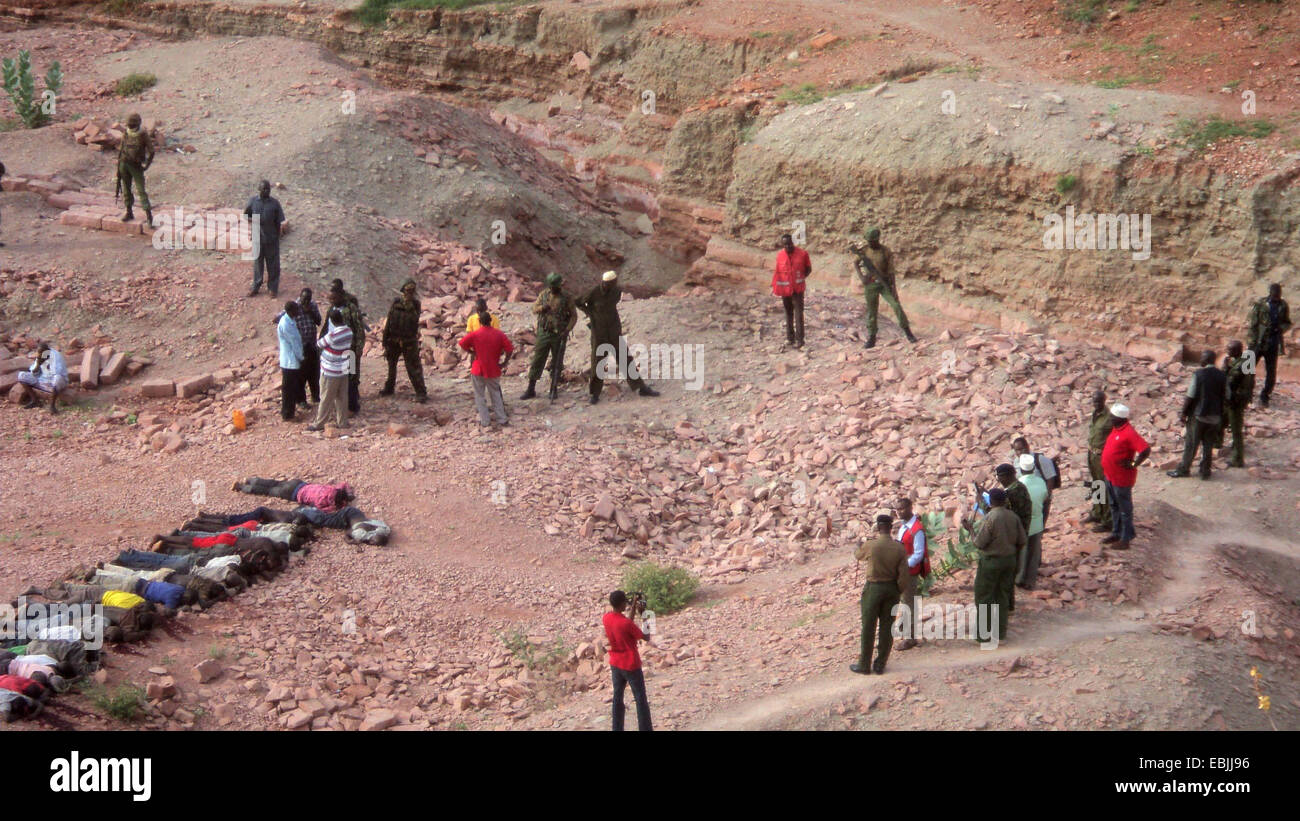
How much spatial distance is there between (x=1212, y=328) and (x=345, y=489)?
36.7 feet

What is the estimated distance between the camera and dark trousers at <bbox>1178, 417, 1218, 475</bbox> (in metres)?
12.4

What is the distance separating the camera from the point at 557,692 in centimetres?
1013

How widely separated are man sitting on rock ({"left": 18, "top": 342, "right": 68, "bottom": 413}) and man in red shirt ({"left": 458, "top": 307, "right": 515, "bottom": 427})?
16.7ft

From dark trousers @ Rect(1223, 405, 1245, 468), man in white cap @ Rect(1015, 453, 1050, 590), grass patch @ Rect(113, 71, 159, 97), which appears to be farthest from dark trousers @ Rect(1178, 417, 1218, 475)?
grass patch @ Rect(113, 71, 159, 97)

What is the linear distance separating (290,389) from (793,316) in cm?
605

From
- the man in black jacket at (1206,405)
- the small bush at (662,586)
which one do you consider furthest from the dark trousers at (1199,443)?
the small bush at (662,586)

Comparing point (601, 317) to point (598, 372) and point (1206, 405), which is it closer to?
point (598, 372)

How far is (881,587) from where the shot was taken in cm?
907

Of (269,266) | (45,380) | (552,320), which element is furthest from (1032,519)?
(45,380)

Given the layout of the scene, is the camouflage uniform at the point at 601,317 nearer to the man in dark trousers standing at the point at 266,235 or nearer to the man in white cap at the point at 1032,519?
the man in dark trousers standing at the point at 266,235

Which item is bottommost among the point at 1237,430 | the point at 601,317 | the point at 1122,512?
the point at 1122,512

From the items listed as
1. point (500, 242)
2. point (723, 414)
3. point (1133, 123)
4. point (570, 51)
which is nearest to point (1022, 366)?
point (723, 414)

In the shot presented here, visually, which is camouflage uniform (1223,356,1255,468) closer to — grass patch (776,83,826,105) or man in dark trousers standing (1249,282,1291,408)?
man in dark trousers standing (1249,282,1291,408)

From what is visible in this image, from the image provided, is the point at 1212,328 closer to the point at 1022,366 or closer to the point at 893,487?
the point at 1022,366
